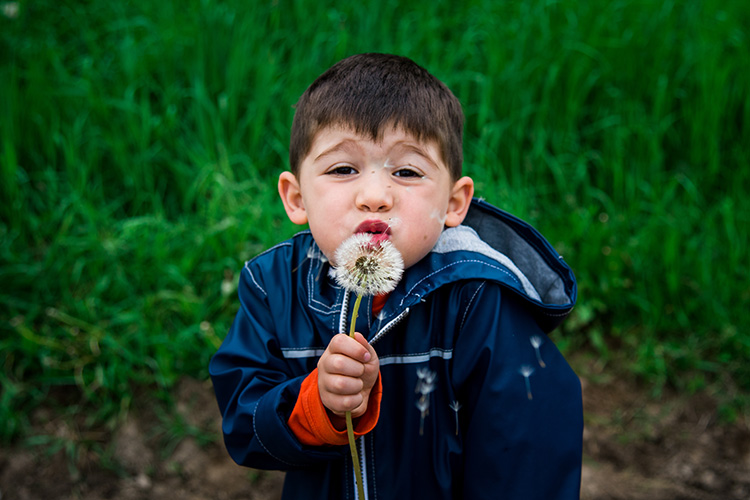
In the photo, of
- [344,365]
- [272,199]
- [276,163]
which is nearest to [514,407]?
[344,365]

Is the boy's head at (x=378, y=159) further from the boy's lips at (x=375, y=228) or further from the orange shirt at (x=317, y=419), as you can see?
the orange shirt at (x=317, y=419)

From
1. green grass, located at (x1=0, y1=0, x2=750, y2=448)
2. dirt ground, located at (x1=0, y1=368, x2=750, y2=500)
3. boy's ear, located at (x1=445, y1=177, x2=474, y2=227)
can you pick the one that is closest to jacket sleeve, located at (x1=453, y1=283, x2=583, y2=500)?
boy's ear, located at (x1=445, y1=177, x2=474, y2=227)

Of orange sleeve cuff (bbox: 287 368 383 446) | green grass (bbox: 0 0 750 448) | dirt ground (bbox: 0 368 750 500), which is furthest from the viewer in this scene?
green grass (bbox: 0 0 750 448)

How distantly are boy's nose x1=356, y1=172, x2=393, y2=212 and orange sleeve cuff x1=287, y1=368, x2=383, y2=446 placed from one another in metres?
0.35

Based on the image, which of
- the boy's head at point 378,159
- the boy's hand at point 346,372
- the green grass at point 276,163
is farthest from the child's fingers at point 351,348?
the green grass at point 276,163

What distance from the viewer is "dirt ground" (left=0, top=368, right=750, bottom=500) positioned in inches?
92.6

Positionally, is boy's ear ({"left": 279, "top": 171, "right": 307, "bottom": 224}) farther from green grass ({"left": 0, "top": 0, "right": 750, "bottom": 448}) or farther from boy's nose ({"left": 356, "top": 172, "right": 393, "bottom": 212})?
green grass ({"left": 0, "top": 0, "right": 750, "bottom": 448})

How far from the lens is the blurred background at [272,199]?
245cm

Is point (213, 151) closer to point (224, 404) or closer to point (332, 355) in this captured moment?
point (224, 404)

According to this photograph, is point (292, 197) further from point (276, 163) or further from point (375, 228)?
point (276, 163)

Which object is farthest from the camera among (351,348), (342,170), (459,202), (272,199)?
(272,199)

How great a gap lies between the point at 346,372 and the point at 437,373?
0.35 m

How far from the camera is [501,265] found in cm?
144

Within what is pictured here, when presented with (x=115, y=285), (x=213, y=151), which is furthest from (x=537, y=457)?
(x=213, y=151)
